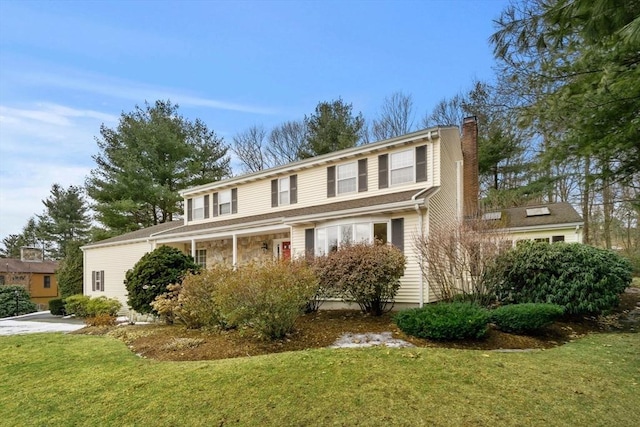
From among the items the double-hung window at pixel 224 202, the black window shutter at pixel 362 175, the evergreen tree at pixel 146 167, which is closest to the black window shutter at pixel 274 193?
the double-hung window at pixel 224 202

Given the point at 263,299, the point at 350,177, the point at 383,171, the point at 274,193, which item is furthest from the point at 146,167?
the point at 263,299

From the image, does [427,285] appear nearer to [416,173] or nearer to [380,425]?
[416,173]

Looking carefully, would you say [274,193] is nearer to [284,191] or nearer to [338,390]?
[284,191]

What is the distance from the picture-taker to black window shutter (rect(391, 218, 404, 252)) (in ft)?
38.5

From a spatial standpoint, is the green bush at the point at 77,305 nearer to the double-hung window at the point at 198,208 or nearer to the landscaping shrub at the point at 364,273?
the double-hung window at the point at 198,208

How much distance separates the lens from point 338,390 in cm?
485

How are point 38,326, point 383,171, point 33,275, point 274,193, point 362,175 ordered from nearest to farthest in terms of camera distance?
point 383,171 → point 38,326 → point 362,175 → point 274,193 → point 33,275

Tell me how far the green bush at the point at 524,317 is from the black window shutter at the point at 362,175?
7.33 metres

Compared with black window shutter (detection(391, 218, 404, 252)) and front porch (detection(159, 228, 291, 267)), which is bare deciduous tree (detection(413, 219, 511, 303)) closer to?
black window shutter (detection(391, 218, 404, 252))

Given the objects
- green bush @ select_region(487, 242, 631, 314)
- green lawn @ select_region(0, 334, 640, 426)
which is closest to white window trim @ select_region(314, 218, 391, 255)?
green bush @ select_region(487, 242, 631, 314)

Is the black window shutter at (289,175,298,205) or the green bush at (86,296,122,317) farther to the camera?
the black window shutter at (289,175,298,205)

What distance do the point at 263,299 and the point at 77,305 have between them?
15048mm

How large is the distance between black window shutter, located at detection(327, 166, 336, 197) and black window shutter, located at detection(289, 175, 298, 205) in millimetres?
1733

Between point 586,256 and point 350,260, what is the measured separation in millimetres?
5998
